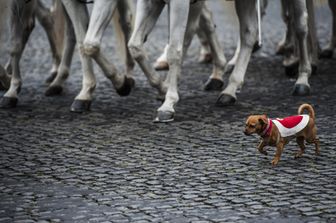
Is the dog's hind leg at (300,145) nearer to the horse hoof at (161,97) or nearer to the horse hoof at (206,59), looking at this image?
the horse hoof at (161,97)

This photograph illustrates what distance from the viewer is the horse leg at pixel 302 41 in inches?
521

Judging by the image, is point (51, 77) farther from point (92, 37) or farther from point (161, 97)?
point (92, 37)

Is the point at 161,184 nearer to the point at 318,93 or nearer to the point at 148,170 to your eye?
the point at 148,170

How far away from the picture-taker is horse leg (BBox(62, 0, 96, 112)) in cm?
1287

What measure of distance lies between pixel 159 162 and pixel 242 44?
342 cm

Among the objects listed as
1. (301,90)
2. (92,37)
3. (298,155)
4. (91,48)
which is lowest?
(298,155)

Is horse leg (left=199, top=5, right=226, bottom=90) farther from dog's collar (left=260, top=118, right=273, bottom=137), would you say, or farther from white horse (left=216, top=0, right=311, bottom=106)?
dog's collar (left=260, top=118, right=273, bottom=137)

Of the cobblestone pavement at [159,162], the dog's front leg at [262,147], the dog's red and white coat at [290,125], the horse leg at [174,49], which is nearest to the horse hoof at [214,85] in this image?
the cobblestone pavement at [159,162]

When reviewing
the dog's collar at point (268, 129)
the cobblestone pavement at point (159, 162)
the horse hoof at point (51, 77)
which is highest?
the dog's collar at point (268, 129)

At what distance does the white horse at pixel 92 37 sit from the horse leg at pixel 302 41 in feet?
6.13

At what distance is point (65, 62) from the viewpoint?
Result: 47.1 feet

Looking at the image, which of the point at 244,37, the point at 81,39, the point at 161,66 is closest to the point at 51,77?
the point at 161,66

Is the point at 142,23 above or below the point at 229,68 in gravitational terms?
above

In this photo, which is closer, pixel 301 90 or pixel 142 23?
pixel 142 23
